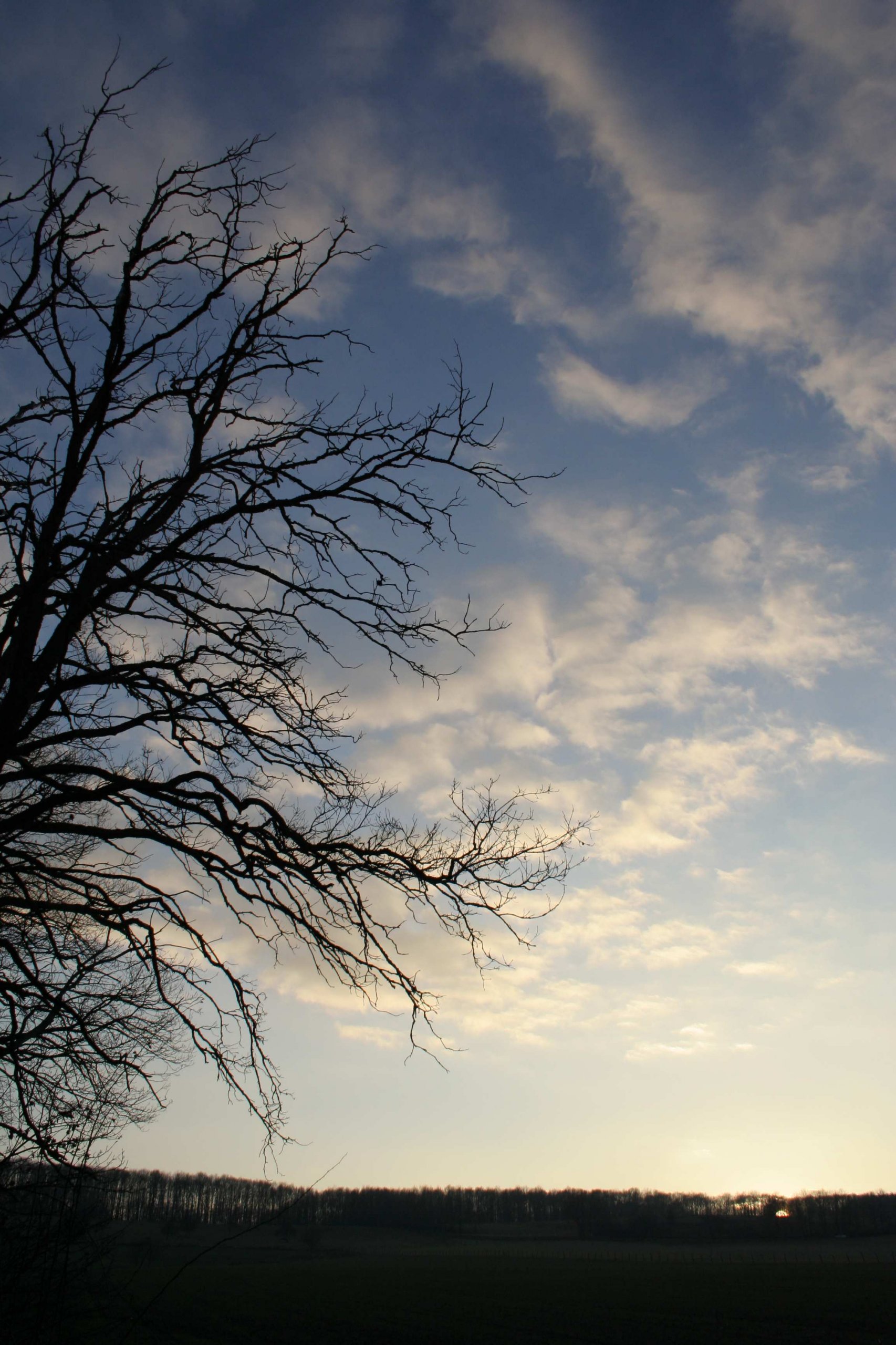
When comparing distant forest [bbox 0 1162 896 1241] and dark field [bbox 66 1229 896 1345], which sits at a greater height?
dark field [bbox 66 1229 896 1345]

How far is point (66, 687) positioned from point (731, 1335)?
1883 inches

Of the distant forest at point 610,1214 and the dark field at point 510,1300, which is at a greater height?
the dark field at point 510,1300

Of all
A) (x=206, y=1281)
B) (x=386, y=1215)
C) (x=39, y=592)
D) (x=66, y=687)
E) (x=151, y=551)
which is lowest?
(x=386, y=1215)

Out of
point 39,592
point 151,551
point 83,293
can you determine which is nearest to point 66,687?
point 39,592

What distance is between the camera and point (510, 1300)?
2127 inches

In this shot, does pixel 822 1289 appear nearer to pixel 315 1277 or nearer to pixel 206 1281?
pixel 315 1277

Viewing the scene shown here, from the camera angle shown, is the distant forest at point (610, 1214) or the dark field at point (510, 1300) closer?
the dark field at point (510, 1300)

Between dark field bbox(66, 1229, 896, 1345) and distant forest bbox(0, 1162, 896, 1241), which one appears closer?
dark field bbox(66, 1229, 896, 1345)

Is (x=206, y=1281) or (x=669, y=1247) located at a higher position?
(x=206, y=1281)

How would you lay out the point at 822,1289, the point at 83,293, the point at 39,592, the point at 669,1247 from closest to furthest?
the point at 39,592 → the point at 83,293 → the point at 822,1289 → the point at 669,1247

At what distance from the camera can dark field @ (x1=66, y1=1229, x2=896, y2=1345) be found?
39.4 meters

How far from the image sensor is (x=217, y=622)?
6.79 metres

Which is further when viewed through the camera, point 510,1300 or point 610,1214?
point 610,1214

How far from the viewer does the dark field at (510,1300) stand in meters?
39.4
